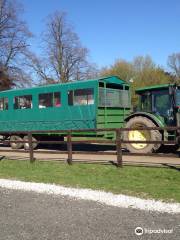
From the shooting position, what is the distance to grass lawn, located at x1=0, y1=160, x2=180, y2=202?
872 cm

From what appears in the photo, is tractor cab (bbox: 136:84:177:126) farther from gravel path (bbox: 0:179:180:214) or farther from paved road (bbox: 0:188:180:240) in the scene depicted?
paved road (bbox: 0:188:180:240)

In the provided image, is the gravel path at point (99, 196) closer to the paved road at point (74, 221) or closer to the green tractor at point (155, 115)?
the paved road at point (74, 221)

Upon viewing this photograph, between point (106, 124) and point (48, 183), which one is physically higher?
point (106, 124)

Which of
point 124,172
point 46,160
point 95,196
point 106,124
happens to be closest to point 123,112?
point 106,124

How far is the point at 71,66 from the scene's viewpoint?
1929 inches

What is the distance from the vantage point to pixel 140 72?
5053cm

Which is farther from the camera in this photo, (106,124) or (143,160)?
(106,124)

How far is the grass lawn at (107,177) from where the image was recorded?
8719 mm

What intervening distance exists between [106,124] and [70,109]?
1685 millimetres

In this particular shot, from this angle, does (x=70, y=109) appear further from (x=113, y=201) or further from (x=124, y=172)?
(x=113, y=201)

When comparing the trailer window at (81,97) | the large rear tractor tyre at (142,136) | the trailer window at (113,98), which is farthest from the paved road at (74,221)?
the trailer window at (113,98)

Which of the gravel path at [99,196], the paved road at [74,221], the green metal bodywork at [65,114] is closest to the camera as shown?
the paved road at [74,221]

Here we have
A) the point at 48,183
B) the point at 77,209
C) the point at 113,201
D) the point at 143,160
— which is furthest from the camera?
the point at 143,160

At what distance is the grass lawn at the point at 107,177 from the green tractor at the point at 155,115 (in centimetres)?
299
